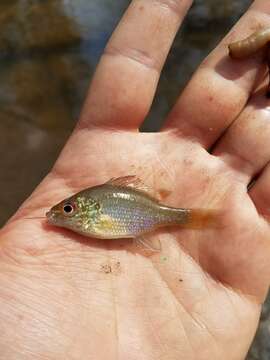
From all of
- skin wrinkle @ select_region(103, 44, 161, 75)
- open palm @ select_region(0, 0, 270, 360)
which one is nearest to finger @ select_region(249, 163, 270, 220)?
open palm @ select_region(0, 0, 270, 360)

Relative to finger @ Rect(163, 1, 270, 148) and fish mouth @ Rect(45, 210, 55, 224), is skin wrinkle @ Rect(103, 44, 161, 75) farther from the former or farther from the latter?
fish mouth @ Rect(45, 210, 55, 224)

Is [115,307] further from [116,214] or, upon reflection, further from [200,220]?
[200,220]

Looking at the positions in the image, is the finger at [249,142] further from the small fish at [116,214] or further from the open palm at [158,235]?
the small fish at [116,214]

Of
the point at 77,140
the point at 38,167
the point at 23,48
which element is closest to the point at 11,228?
the point at 77,140

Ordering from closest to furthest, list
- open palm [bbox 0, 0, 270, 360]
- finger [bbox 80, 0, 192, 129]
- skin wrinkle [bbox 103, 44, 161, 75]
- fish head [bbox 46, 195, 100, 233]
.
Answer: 1. open palm [bbox 0, 0, 270, 360]
2. fish head [bbox 46, 195, 100, 233]
3. finger [bbox 80, 0, 192, 129]
4. skin wrinkle [bbox 103, 44, 161, 75]

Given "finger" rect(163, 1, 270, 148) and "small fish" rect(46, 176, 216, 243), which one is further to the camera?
"finger" rect(163, 1, 270, 148)

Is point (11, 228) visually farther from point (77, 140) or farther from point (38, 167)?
point (38, 167)

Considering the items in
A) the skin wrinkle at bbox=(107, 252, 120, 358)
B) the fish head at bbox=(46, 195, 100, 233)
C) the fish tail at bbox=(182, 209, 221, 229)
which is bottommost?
the skin wrinkle at bbox=(107, 252, 120, 358)
